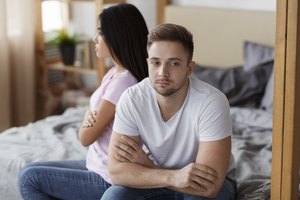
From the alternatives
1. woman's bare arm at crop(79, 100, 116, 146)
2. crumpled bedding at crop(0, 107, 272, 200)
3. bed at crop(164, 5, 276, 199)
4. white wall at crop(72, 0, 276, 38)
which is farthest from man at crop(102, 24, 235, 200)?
white wall at crop(72, 0, 276, 38)

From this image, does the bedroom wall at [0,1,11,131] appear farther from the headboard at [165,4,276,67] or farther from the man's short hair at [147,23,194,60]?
the man's short hair at [147,23,194,60]

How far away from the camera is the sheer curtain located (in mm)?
3818

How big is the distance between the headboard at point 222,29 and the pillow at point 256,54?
11 cm

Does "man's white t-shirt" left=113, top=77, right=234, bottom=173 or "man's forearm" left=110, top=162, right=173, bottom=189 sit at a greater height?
"man's white t-shirt" left=113, top=77, right=234, bottom=173

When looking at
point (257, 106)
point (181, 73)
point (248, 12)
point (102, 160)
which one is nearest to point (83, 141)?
point (102, 160)

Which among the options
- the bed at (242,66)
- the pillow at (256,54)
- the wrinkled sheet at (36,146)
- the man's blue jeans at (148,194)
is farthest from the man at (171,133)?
the pillow at (256,54)

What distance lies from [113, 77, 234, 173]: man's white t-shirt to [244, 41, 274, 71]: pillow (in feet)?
5.44

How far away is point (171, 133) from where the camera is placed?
1834 mm

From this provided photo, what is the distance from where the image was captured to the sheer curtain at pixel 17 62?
382 cm

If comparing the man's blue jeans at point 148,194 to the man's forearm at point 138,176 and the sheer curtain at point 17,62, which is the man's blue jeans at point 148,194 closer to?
the man's forearm at point 138,176

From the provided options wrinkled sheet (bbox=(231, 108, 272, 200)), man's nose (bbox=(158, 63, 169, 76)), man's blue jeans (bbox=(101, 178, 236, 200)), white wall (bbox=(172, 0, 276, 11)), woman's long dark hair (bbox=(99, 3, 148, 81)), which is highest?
white wall (bbox=(172, 0, 276, 11))

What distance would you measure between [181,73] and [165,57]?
74mm

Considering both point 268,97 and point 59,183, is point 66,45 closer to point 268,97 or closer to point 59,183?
point 268,97

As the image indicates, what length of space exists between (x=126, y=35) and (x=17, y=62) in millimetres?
2105
